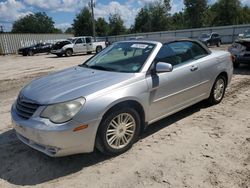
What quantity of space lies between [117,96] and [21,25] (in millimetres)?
98149

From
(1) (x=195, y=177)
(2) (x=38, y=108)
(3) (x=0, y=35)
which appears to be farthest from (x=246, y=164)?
(3) (x=0, y=35)

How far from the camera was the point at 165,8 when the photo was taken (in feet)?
229

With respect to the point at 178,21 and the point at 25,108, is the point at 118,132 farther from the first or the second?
the point at 178,21

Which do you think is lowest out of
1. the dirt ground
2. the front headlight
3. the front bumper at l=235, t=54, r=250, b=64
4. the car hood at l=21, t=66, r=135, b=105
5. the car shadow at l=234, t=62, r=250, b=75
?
the dirt ground

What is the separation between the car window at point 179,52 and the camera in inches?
175

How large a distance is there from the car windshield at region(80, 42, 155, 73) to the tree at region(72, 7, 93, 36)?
63.7 meters

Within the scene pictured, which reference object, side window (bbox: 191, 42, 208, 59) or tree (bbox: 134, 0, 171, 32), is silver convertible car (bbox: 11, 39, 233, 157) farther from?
tree (bbox: 134, 0, 171, 32)

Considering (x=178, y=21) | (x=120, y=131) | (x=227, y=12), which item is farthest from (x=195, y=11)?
(x=120, y=131)

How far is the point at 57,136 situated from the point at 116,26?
69464 millimetres

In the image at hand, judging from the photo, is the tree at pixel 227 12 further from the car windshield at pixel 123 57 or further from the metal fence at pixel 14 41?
the car windshield at pixel 123 57

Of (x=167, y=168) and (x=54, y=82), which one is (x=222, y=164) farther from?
(x=54, y=82)

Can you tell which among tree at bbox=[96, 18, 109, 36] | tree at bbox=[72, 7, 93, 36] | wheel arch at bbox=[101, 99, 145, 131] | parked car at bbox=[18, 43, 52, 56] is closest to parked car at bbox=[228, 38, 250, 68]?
wheel arch at bbox=[101, 99, 145, 131]

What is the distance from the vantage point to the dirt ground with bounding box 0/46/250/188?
10.3 ft

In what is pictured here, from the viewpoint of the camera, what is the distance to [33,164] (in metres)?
3.61
